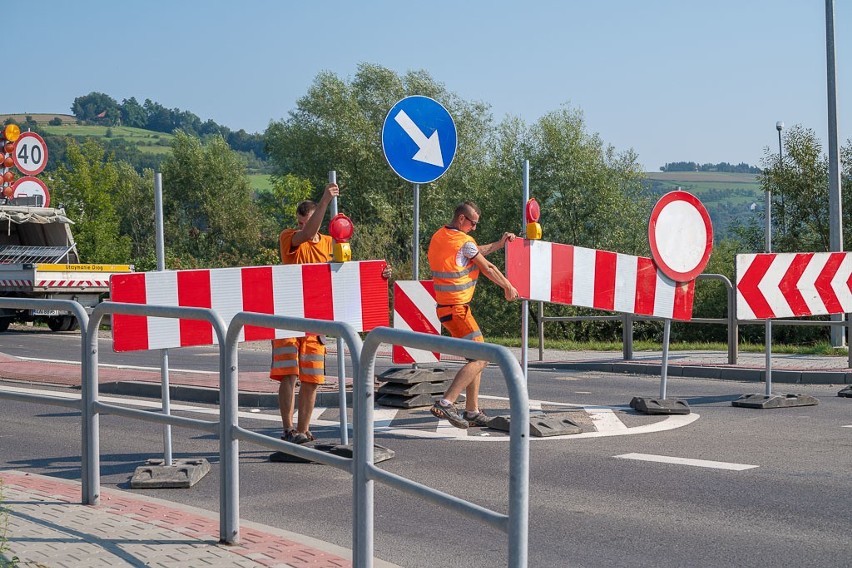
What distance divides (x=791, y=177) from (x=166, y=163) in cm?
4911

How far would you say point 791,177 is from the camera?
1403 inches

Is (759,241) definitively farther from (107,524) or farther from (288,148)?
(107,524)

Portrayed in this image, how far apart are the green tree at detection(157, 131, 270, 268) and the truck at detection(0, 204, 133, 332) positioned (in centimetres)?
4240

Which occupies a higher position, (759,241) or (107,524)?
(759,241)

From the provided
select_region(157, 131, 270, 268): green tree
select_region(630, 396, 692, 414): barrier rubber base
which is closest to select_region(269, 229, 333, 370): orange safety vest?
select_region(630, 396, 692, 414): barrier rubber base

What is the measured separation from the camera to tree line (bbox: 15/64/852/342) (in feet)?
120

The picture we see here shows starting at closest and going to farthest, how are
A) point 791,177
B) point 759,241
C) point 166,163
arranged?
1. point 791,177
2. point 759,241
3. point 166,163

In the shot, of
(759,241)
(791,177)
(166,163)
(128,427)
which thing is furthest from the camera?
(166,163)

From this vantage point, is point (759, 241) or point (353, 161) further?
point (353, 161)

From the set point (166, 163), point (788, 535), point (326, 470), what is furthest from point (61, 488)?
point (166, 163)

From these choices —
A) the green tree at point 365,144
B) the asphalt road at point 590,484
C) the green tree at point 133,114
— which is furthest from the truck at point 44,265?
the green tree at point 133,114

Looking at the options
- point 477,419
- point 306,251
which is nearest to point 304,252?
point 306,251

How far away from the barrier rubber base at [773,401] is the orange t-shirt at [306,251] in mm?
4866

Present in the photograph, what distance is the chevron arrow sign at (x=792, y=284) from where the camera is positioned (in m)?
11.6
